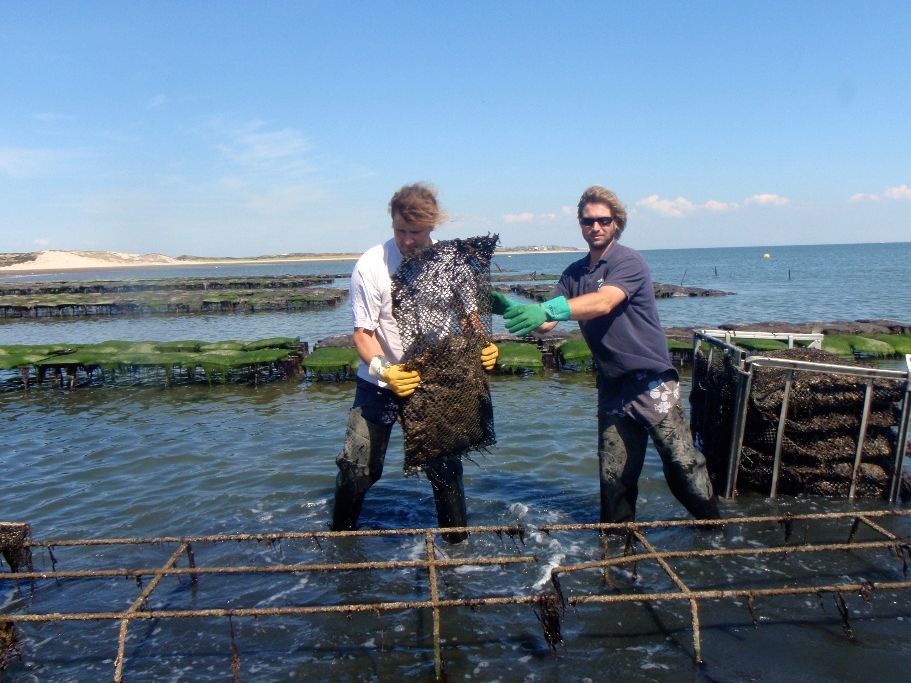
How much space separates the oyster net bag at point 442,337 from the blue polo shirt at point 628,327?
735 millimetres

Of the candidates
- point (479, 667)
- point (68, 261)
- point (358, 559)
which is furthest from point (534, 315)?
point (68, 261)

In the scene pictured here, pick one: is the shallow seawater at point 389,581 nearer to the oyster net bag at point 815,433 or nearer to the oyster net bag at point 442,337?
the oyster net bag at point 815,433

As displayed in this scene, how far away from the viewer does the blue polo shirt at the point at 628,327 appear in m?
4.23

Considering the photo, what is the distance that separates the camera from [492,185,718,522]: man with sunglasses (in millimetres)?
4262

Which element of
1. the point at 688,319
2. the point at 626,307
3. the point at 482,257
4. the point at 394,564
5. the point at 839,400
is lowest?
the point at 688,319

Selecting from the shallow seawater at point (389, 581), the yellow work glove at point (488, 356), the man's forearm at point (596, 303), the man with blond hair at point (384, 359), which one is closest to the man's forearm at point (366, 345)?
the man with blond hair at point (384, 359)

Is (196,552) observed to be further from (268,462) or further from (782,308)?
(782,308)

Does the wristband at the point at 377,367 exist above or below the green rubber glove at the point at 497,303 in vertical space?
below

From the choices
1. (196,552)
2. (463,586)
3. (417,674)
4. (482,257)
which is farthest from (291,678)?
(482,257)

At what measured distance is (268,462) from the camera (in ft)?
26.2

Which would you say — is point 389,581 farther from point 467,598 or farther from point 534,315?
point 534,315

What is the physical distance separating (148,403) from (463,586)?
9.44m

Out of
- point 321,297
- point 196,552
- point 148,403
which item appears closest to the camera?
point 196,552

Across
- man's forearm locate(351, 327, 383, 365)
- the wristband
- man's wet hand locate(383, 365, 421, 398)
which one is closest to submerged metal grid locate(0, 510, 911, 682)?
man's wet hand locate(383, 365, 421, 398)
